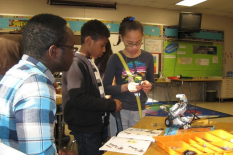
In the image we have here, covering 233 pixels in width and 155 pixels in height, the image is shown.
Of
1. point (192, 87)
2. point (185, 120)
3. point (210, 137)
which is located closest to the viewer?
point (210, 137)

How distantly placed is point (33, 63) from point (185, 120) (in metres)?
0.92

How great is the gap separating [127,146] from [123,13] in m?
5.96

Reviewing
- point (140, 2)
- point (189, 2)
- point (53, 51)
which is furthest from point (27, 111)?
point (189, 2)

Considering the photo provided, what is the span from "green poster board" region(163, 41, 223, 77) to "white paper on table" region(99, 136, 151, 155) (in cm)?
613

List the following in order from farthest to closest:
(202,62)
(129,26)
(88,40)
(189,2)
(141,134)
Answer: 1. (202,62)
2. (189,2)
3. (129,26)
4. (88,40)
5. (141,134)

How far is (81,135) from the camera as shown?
1.35m

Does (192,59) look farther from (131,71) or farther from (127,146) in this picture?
(127,146)

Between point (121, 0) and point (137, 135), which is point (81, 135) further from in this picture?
point (121, 0)

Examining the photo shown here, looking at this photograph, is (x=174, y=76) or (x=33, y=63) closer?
(x=33, y=63)

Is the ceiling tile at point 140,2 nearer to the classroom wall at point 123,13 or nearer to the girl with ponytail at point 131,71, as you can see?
the classroom wall at point 123,13

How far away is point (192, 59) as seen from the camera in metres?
7.30

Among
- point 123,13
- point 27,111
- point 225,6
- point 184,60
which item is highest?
point 225,6

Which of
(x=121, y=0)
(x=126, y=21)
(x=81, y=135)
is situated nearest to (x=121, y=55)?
(x=126, y=21)

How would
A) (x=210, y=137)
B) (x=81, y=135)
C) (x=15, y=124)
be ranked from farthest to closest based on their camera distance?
(x=81, y=135), (x=210, y=137), (x=15, y=124)
